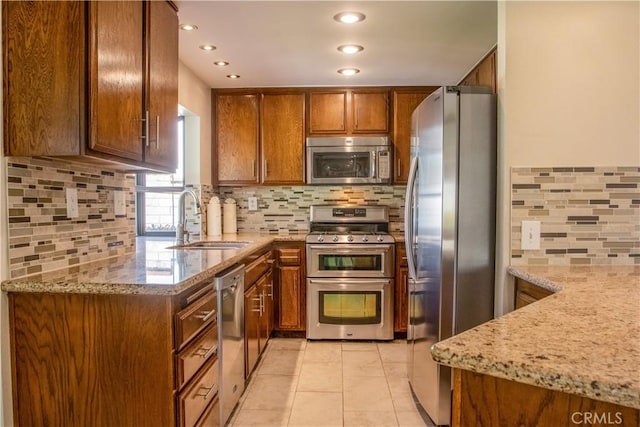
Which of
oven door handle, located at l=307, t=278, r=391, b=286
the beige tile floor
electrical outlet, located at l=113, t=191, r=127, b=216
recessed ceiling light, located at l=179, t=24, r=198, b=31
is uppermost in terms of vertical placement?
recessed ceiling light, located at l=179, t=24, r=198, b=31

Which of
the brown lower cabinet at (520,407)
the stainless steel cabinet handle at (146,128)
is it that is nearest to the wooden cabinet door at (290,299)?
the stainless steel cabinet handle at (146,128)

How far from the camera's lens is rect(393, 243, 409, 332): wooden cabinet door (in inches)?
136

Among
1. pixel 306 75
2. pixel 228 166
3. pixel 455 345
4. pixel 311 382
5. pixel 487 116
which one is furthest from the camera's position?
pixel 228 166

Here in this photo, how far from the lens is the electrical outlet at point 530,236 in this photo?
5.89 ft

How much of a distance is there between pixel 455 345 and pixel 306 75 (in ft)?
9.86

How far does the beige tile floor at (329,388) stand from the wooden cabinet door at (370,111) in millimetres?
1916

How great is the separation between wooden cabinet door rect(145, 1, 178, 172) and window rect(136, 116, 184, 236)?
1.44 metres

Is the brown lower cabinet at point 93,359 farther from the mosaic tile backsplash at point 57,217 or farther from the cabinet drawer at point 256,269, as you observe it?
the cabinet drawer at point 256,269

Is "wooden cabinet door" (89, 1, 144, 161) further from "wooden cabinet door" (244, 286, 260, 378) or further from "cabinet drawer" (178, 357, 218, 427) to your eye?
"wooden cabinet door" (244, 286, 260, 378)

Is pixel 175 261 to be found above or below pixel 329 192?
below

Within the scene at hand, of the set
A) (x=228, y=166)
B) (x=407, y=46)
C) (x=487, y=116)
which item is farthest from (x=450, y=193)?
(x=228, y=166)

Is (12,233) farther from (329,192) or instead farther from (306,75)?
(329,192)

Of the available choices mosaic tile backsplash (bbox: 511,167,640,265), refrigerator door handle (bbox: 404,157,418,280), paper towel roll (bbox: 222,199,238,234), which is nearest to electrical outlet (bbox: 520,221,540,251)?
mosaic tile backsplash (bbox: 511,167,640,265)

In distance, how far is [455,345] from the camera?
0.82 m
